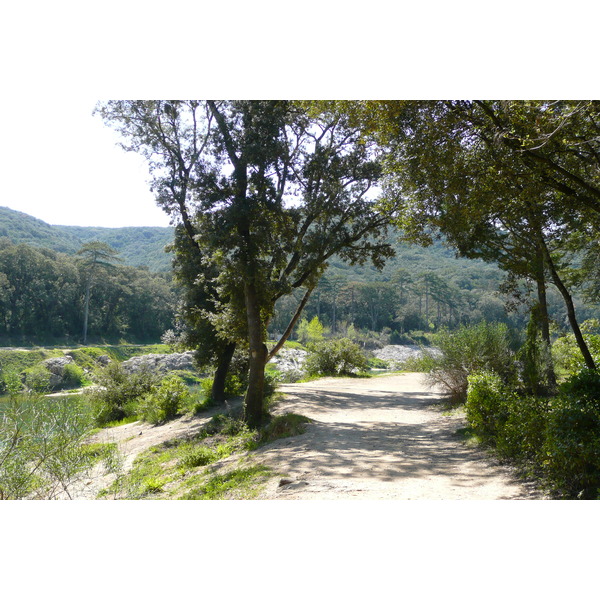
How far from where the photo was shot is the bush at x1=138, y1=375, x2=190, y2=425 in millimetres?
11523

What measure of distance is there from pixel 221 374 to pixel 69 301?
31026mm

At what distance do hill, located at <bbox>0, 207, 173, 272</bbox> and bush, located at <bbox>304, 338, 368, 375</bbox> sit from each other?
25183 millimetres

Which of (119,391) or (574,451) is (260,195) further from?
(119,391)

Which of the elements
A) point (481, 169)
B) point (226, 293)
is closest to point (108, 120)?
point (226, 293)

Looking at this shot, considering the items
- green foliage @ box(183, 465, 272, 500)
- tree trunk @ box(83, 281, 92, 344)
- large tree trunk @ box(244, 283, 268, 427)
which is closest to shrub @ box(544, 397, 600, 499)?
green foliage @ box(183, 465, 272, 500)

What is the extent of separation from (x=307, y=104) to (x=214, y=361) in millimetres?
7154

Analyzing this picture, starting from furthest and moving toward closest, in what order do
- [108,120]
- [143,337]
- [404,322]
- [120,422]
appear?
1. [404,322]
2. [143,337]
3. [120,422]
4. [108,120]

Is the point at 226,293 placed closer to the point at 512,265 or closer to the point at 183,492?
the point at 183,492

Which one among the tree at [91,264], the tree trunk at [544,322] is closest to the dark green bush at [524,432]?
the tree trunk at [544,322]

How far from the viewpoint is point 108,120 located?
35.3 feet

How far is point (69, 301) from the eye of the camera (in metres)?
37.6

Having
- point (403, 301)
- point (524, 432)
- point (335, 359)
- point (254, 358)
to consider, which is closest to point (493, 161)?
point (524, 432)

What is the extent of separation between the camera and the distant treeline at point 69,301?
3338 centimetres

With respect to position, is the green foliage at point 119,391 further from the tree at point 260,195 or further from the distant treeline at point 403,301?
the distant treeline at point 403,301
